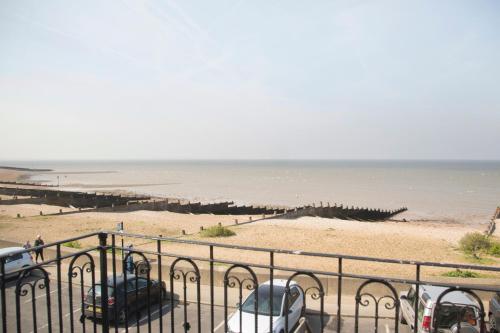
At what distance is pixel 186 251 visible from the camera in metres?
19.2

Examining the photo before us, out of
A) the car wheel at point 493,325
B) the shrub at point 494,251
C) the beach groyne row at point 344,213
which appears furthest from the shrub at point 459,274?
the beach groyne row at point 344,213

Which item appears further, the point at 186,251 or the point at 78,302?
the point at 186,251

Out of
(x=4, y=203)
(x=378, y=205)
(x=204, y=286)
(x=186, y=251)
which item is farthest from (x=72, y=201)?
(x=378, y=205)

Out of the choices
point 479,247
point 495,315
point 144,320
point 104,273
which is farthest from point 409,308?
point 479,247

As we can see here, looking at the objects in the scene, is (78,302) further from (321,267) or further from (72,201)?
(72,201)

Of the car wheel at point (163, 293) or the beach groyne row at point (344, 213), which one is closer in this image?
the car wheel at point (163, 293)

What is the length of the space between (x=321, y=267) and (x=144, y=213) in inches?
1082

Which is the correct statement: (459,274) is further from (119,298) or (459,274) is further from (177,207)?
(177,207)

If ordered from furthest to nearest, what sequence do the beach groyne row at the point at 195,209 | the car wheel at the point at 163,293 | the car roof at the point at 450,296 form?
the beach groyne row at the point at 195,209
the car wheel at the point at 163,293
the car roof at the point at 450,296

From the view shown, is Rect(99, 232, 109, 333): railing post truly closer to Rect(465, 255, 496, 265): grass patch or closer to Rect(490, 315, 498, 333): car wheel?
Rect(490, 315, 498, 333): car wheel

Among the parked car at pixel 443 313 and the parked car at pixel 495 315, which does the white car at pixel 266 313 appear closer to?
the parked car at pixel 443 313

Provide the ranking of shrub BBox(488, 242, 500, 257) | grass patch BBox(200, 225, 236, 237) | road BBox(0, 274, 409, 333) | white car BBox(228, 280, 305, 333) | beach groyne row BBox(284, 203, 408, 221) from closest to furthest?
white car BBox(228, 280, 305, 333)
road BBox(0, 274, 409, 333)
shrub BBox(488, 242, 500, 257)
grass patch BBox(200, 225, 236, 237)
beach groyne row BBox(284, 203, 408, 221)

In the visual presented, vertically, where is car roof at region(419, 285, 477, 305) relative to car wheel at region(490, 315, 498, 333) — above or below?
above

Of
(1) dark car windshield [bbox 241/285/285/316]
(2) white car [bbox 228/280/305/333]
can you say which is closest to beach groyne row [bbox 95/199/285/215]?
(1) dark car windshield [bbox 241/285/285/316]
